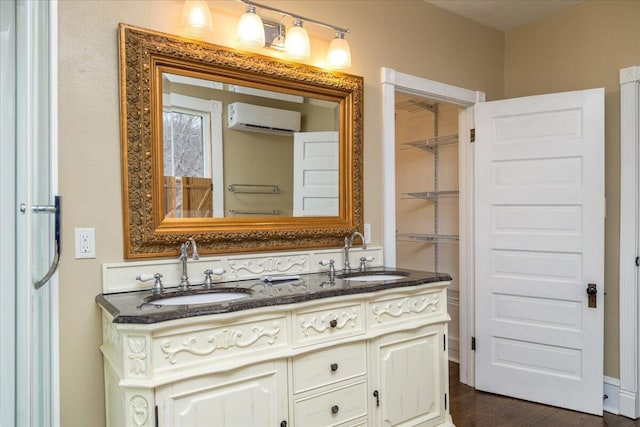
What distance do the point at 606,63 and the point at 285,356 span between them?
2.74 m

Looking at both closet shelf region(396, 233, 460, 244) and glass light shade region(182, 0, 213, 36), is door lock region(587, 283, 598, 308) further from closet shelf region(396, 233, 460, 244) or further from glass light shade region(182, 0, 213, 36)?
glass light shade region(182, 0, 213, 36)

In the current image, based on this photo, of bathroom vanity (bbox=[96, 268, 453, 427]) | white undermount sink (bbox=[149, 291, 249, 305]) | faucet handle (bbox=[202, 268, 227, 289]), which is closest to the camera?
bathroom vanity (bbox=[96, 268, 453, 427])

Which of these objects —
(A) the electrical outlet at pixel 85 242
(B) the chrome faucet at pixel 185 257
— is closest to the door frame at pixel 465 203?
(B) the chrome faucet at pixel 185 257

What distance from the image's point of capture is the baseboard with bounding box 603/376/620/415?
2.68 meters

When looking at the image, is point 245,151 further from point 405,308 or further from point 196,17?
point 405,308

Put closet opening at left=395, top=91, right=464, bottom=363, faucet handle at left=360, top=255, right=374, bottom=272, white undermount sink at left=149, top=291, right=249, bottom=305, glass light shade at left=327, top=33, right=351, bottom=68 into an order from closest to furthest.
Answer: white undermount sink at left=149, top=291, right=249, bottom=305 < glass light shade at left=327, top=33, right=351, bottom=68 < faucet handle at left=360, top=255, right=374, bottom=272 < closet opening at left=395, top=91, right=464, bottom=363

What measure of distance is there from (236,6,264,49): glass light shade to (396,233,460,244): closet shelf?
2.16m

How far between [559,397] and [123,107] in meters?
3.03

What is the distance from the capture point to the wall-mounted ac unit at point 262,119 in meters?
2.13

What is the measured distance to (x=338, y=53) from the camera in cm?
232

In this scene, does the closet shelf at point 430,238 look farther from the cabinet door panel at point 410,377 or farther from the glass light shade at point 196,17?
the glass light shade at point 196,17

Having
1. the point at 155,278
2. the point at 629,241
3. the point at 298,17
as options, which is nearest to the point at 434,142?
the point at 629,241

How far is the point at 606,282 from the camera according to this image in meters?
2.77

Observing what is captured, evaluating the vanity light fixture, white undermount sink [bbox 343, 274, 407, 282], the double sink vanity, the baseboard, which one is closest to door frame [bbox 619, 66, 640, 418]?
the baseboard
